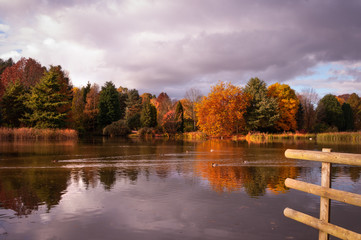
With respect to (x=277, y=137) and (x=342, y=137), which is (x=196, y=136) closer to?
(x=277, y=137)

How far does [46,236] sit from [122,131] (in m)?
59.6

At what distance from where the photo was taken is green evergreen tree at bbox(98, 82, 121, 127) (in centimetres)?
7212

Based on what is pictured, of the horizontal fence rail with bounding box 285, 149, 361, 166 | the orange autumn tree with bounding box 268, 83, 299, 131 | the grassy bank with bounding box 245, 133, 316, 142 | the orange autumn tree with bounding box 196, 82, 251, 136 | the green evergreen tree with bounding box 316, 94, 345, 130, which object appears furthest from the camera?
the green evergreen tree with bounding box 316, 94, 345, 130

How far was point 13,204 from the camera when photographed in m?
8.03

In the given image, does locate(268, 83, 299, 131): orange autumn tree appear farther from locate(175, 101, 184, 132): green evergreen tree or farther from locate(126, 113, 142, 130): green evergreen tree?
locate(126, 113, 142, 130): green evergreen tree

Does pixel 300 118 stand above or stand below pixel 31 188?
above

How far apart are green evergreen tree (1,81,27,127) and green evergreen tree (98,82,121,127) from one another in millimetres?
25775

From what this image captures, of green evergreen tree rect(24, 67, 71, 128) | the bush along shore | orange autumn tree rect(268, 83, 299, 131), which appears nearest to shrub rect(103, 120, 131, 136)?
green evergreen tree rect(24, 67, 71, 128)

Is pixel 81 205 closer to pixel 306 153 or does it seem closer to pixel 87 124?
pixel 306 153

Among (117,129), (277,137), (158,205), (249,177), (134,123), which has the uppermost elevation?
(134,123)

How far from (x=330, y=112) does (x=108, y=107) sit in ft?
185

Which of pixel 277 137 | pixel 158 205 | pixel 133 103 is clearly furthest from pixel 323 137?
pixel 133 103

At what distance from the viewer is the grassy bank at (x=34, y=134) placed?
38562 mm

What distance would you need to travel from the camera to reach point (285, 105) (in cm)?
5500
